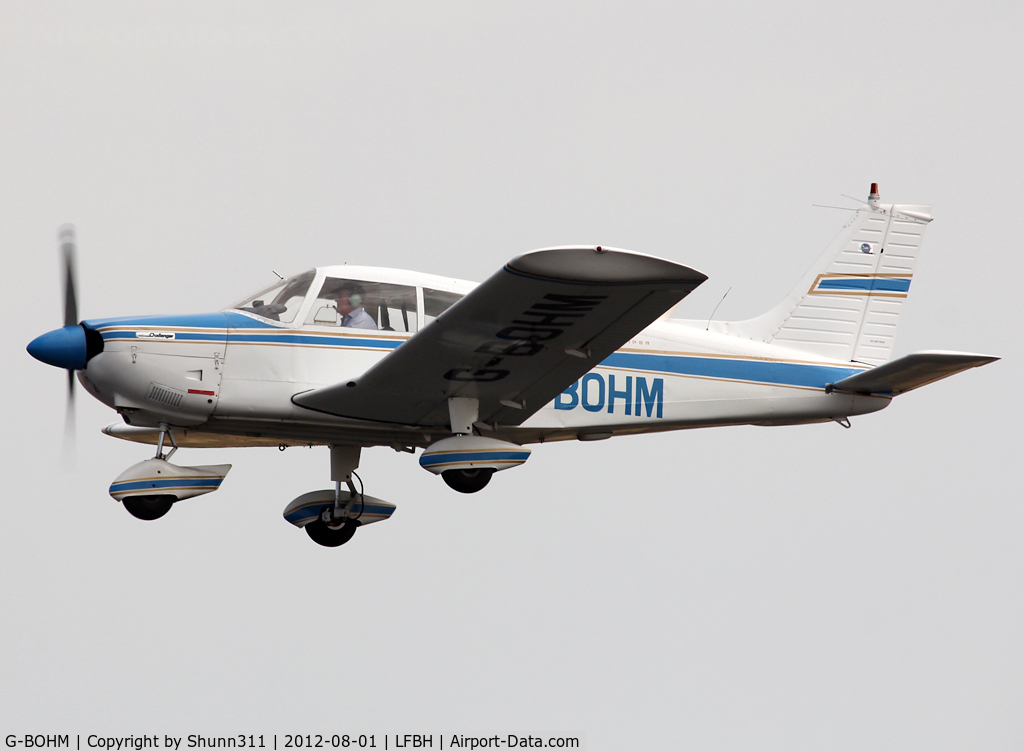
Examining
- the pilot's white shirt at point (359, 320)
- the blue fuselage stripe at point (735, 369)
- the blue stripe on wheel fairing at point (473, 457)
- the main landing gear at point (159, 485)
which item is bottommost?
the main landing gear at point (159, 485)

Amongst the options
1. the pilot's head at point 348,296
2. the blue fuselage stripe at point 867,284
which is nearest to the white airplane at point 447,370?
the pilot's head at point 348,296

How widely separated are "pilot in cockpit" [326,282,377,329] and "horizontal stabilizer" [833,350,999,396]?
514 cm

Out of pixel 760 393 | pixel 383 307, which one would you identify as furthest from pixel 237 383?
pixel 760 393

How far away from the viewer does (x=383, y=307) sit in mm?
13109

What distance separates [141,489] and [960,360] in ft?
25.2

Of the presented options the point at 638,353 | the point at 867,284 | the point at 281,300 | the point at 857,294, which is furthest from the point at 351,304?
the point at 867,284

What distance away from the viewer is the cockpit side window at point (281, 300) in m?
13.0

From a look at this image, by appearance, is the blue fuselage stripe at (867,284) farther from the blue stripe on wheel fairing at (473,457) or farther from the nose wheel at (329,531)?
the nose wheel at (329,531)

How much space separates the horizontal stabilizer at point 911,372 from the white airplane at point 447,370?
0.03 meters

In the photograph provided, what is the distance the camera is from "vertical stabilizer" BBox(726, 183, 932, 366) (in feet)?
49.9

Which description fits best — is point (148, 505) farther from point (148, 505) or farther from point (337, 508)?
point (337, 508)

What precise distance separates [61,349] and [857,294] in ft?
28.3

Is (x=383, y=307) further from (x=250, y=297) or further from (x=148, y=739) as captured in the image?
(x=148, y=739)

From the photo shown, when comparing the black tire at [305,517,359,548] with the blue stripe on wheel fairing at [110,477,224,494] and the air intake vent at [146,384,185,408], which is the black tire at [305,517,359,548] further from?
the air intake vent at [146,384,185,408]
